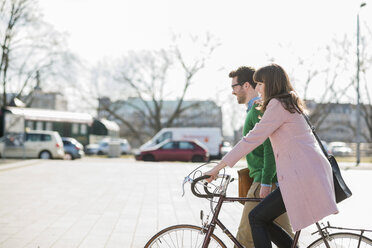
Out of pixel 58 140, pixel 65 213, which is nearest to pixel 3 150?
pixel 58 140

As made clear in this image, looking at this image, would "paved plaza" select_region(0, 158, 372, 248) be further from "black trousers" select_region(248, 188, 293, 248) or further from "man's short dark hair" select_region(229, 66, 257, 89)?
"man's short dark hair" select_region(229, 66, 257, 89)

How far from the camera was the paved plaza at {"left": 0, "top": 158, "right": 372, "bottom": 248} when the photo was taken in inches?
225

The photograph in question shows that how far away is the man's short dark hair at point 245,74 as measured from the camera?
3574mm

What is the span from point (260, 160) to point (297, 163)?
1.97ft

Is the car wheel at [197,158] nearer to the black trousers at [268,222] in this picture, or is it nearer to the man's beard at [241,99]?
the man's beard at [241,99]

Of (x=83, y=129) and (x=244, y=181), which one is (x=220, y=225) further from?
(x=83, y=129)

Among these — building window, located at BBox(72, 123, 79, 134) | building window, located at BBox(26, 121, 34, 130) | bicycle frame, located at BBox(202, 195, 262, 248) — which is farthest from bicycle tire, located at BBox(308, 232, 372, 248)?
building window, located at BBox(72, 123, 79, 134)

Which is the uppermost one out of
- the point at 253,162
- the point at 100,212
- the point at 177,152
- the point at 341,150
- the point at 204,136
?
the point at 253,162

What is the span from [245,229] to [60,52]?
3521 centimetres

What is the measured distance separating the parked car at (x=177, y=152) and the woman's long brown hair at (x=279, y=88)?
21872 millimetres

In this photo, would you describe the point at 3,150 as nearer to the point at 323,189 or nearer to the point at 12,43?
the point at 12,43

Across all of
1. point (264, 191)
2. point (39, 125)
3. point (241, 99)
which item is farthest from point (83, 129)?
point (264, 191)

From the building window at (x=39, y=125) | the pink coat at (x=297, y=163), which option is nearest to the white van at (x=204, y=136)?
the building window at (x=39, y=125)

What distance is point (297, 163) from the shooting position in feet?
9.41
